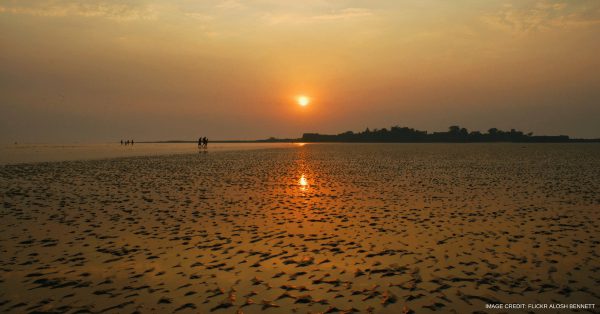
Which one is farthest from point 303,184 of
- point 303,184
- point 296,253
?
point 296,253

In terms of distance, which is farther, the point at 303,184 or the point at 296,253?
the point at 303,184

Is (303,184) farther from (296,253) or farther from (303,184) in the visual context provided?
(296,253)

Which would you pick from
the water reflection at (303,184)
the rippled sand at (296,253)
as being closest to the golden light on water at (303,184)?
the water reflection at (303,184)

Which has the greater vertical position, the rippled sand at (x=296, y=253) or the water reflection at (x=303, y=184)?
the water reflection at (x=303, y=184)

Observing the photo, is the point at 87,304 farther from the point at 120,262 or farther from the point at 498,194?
the point at 498,194

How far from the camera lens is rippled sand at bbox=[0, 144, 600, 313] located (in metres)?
8.26

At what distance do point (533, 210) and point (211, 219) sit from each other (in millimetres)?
14893

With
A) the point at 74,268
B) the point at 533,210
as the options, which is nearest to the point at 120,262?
the point at 74,268

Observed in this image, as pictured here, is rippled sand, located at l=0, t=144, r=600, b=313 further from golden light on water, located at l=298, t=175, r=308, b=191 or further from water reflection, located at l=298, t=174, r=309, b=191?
golden light on water, located at l=298, t=175, r=308, b=191

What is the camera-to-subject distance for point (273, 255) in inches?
449

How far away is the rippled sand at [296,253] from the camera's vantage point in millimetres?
8258

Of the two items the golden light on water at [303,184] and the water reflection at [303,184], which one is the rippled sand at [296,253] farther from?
the golden light on water at [303,184]

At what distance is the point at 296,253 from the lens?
37.9 feet

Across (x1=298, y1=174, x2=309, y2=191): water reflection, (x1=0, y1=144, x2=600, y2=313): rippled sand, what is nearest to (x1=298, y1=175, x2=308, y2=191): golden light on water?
(x1=298, y1=174, x2=309, y2=191): water reflection
